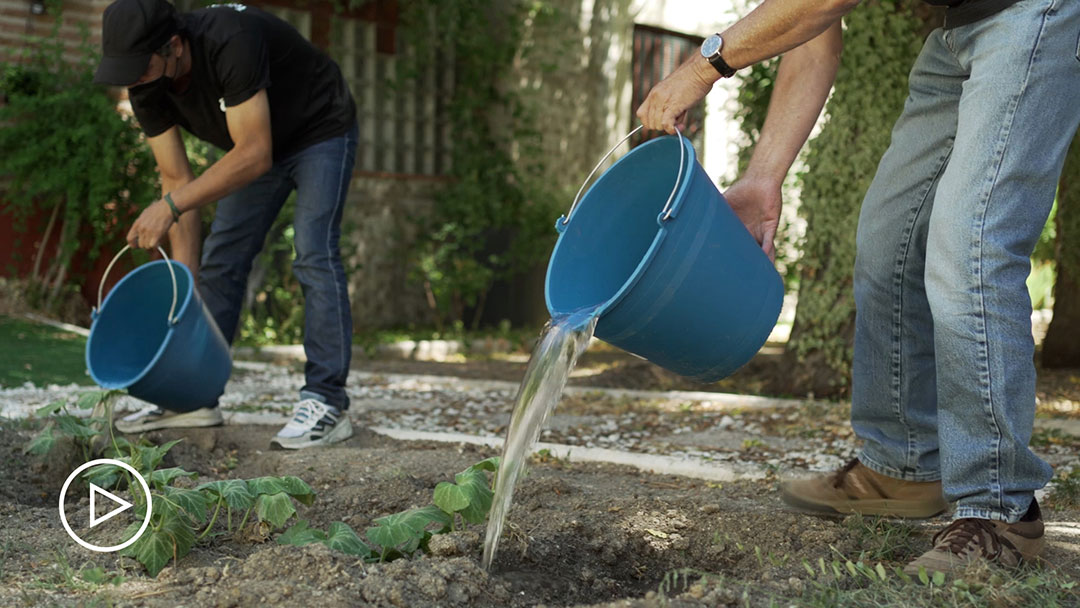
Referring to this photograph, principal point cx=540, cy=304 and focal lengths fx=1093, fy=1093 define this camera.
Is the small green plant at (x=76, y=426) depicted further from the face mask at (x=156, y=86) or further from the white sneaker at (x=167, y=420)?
the face mask at (x=156, y=86)

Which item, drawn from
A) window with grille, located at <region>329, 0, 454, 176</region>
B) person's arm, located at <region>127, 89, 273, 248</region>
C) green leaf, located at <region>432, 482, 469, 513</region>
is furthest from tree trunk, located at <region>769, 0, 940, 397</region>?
window with grille, located at <region>329, 0, 454, 176</region>

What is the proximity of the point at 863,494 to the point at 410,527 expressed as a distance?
107 centimetres

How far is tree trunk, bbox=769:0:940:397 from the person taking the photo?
5203 mm

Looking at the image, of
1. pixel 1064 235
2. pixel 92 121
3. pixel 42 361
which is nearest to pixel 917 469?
pixel 42 361

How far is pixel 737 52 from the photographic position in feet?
6.86

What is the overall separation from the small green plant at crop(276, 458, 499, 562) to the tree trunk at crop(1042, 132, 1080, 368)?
582 cm

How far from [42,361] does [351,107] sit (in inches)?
109

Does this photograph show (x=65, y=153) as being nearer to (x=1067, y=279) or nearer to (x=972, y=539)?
(x=1067, y=279)

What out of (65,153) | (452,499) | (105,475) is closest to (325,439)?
(105,475)

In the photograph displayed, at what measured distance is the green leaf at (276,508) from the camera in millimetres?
2041

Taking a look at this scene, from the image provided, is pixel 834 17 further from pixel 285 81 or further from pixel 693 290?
pixel 285 81

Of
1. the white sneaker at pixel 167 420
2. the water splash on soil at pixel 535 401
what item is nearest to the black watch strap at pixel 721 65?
the water splash on soil at pixel 535 401

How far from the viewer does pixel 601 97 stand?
10234mm

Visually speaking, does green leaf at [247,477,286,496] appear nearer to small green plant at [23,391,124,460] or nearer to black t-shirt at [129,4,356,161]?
small green plant at [23,391,124,460]
